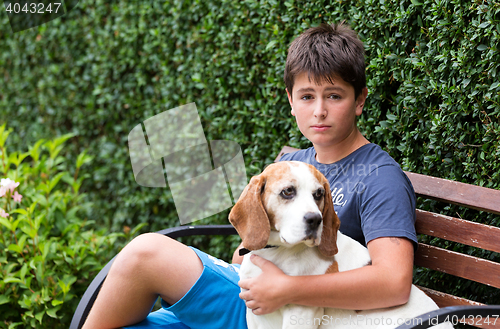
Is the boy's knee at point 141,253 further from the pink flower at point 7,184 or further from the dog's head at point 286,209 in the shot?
the pink flower at point 7,184

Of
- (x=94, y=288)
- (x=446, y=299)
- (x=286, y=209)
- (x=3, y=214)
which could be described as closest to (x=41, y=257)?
(x=3, y=214)

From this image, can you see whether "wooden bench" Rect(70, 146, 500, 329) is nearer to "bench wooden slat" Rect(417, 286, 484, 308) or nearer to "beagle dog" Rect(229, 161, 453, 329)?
"bench wooden slat" Rect(417, 286, 484, 308)

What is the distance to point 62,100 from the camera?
5539 mm

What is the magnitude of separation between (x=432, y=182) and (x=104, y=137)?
385cm

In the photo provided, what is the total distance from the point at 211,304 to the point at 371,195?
33.3 inches

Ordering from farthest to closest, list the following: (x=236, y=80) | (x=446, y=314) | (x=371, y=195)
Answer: (x=236, y=80) → (x=371, y=195) → (x=446, y=314)

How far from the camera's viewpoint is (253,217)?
1738 millimetres

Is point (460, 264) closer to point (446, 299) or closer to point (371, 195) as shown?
point (446, 299)

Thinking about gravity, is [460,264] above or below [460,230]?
below

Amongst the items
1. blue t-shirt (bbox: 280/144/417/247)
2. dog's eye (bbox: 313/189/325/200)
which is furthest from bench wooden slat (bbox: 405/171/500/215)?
dog's eye (bbox: 313/189/325/200)

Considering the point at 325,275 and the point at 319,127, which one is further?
the point at 319,127

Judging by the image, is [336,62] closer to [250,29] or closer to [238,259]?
[238,259]

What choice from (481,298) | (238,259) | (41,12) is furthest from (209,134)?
(41,12)

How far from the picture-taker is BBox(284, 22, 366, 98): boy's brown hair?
2072 millimetres
